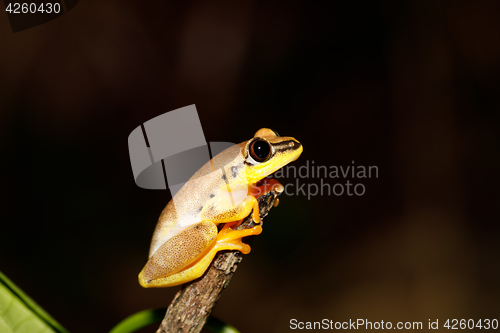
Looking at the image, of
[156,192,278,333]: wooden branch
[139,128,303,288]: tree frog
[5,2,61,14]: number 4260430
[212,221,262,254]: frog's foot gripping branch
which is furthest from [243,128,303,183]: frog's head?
[5,2,61,14]: number 4260430

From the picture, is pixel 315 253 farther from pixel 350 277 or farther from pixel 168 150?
pixel 168 150

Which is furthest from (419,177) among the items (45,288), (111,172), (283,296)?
(45,288)

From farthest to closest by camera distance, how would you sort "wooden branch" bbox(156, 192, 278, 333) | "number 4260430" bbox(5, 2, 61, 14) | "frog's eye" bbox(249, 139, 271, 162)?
"number 4260430" bbox(5, 2, 61, 14) → "frog's eye" bbox(249, 139, 271, 162) → "wooden branch" bbox(156, 192, 278, 333)

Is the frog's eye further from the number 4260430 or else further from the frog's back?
the number 4260430

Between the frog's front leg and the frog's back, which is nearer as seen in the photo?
the frog's front leg

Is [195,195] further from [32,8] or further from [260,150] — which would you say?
[32,8]

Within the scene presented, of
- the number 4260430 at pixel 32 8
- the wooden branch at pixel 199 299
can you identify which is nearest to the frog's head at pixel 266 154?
the wooden branch at pixel 199 299

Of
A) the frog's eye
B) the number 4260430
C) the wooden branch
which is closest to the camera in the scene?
the wooden branch

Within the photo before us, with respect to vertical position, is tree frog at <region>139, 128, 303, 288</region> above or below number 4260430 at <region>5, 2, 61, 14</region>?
below

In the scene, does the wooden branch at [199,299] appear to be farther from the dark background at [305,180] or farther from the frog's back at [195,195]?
the dark background at [305,180]
